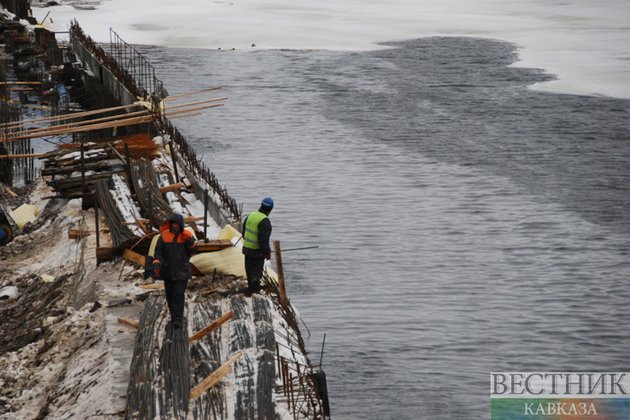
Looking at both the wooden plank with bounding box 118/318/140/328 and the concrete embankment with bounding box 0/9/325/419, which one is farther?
the wooden plank with bounding box 118/318/140/328

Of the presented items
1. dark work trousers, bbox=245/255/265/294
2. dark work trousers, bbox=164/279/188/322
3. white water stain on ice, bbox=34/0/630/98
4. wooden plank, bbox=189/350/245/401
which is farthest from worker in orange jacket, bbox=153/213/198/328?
white water stain on ice, bbox=34/0/630/98

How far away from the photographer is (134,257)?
15.1 m

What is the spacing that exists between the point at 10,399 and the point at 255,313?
3.17 meters

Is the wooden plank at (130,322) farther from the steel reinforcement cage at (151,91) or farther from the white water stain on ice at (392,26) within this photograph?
the white water stain on ice at (392,26)

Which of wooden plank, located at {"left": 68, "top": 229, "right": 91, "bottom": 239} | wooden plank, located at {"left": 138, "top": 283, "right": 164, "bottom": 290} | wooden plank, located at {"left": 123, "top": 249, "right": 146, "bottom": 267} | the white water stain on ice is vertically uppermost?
the white water stain on ice

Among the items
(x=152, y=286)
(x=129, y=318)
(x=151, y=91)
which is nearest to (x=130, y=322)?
(x=129, y=318)

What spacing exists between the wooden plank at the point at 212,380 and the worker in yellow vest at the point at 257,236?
171 centimetres

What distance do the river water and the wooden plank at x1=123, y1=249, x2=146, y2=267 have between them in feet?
13.1

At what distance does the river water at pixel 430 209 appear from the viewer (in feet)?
60.2

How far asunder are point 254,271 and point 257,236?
0.66 meters

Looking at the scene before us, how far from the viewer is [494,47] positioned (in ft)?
152

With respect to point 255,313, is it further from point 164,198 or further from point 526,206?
point 526,206

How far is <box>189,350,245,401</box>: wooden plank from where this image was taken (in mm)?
10977

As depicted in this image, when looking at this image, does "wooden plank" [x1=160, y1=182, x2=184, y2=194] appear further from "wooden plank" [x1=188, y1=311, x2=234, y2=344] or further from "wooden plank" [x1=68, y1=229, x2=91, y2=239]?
"wooden plank" [x1=188, y1=311, x2=234, y2=344]
